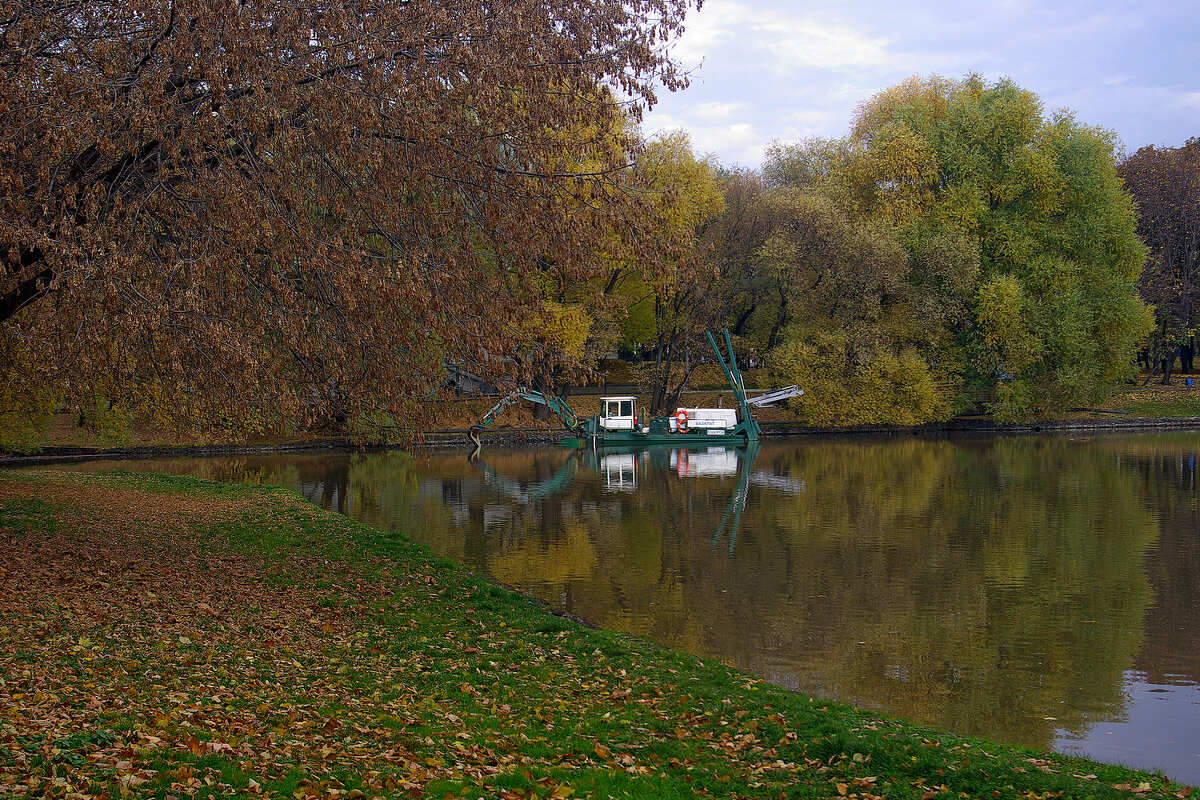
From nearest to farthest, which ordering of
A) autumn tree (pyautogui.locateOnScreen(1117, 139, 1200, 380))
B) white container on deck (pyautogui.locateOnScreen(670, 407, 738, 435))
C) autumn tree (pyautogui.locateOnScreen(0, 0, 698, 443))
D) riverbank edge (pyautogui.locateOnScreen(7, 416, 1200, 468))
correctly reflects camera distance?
autumn tree (pyautogui.locateOnScreen(0, 0, 698, 443)) < riverbank edge (pyautogui.locateOnScreen(7, 416, 1200, 468)) < white container on deck (pyautogui.locateOnScreen(670, 407, 738, 435)) < autumn tree (pyautogui.locateOnScreen(1117, 139, 1200, 380))

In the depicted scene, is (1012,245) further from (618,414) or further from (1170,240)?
(618,414)

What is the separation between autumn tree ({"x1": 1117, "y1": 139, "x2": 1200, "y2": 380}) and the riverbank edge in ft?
28.4

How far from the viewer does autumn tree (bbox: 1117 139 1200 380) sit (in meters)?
57.7

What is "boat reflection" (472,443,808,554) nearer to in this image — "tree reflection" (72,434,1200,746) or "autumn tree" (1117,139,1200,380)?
"tree reflection" (72,434,1200,746)

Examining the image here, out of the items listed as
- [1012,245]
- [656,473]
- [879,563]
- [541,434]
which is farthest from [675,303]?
[879,563]

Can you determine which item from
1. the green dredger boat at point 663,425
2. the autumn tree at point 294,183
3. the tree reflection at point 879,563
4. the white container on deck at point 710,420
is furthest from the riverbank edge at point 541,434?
the autumn tree at point 294,183

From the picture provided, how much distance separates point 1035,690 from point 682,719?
4579 mm

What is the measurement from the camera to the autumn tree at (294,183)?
31.2 ft

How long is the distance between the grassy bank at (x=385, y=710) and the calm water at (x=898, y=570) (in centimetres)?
192

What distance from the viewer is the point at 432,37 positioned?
10.5 metres

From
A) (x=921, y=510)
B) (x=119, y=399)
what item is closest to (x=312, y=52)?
(x=119, y=399)

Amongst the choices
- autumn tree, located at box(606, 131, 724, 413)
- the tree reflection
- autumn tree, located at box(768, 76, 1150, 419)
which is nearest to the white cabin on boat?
autumn tree, located at box(606, 131, 724, 413)

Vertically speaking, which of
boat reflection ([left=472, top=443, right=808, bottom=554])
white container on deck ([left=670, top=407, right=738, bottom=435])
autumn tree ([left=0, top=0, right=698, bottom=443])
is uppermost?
autumn tree ([left=0, top=0, right=698, bottom=443])

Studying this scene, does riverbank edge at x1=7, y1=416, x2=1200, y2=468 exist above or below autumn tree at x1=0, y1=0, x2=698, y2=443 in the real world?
below
